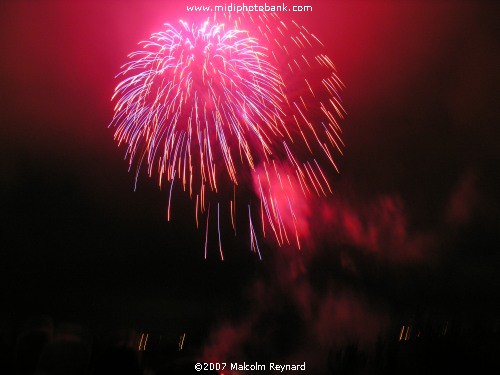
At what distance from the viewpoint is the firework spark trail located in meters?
3.66

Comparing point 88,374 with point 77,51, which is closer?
point 88,374

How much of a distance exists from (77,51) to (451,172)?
8.86 feet

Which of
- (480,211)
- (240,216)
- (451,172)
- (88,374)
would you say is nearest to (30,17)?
(240,216)

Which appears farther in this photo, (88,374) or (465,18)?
(465,18)

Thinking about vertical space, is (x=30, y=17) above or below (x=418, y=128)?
above

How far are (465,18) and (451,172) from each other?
108cm

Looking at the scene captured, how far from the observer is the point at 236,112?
145 inches

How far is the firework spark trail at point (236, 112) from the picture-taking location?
3658mm

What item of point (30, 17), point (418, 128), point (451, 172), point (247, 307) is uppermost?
point (30, 17)

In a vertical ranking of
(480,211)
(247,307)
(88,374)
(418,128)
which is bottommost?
(88,374)

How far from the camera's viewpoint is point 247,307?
365 cm

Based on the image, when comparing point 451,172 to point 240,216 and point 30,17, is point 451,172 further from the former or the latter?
point 30,17

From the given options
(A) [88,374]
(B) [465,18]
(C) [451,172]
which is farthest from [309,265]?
(B) [465,18]

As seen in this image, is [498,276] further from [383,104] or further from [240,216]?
[240,216]
